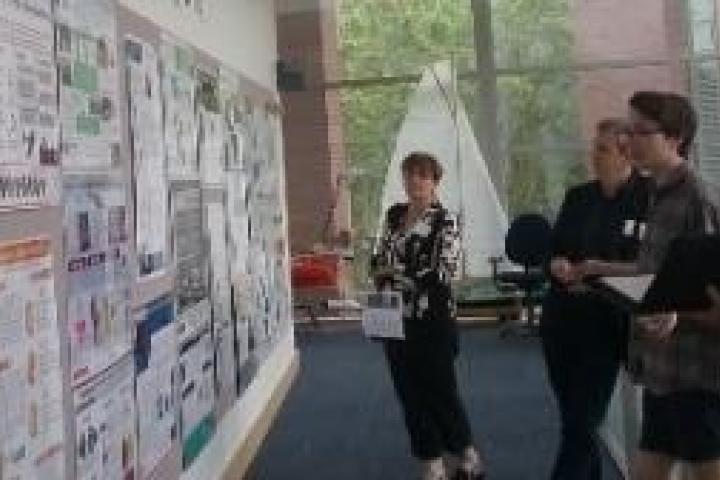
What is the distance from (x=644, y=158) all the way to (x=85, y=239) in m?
1.46

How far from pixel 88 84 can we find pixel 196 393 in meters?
1.54

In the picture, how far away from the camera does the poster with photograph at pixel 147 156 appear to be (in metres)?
3.15

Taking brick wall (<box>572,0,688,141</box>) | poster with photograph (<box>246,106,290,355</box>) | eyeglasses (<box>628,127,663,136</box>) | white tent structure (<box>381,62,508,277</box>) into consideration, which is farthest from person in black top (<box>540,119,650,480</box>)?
brick wall (<box>572,0,688,141</box>)

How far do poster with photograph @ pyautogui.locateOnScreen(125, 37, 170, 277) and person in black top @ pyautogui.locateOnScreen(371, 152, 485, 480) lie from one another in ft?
3.06

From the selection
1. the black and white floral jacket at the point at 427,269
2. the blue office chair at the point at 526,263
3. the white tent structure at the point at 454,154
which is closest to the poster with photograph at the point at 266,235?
the white tent structure at the point at 454,154

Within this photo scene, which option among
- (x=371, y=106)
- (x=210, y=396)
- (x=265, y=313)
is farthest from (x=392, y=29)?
(x=210, y=396)

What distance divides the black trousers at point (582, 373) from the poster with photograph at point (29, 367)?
176 cm

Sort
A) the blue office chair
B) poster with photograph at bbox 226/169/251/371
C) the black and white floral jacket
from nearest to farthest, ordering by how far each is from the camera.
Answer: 1. the black and white floral jacket
2. poster with photograph at bbox 226/169/251/371
3. the blue office chair

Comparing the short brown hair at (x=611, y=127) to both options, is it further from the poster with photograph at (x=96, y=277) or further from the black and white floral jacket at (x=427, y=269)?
the poster with photograph at (x=96, y=277)

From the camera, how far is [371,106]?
30.7 feet

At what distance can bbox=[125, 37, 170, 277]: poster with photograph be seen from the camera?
3.15m

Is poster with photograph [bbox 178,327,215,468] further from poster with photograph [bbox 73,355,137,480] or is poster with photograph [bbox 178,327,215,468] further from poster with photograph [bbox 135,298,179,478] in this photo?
poster with photograph [bbox 73,355,137,480]

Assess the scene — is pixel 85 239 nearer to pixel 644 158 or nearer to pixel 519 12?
pixel 644 158

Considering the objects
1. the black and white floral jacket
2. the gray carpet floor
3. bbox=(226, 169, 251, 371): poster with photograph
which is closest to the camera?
the black and white floral jacket
